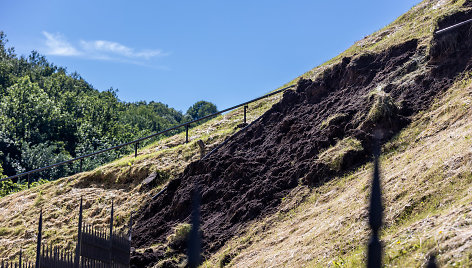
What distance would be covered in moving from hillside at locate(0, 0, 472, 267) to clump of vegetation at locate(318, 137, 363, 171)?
0.03m

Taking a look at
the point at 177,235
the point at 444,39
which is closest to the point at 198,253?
the point at 177,235

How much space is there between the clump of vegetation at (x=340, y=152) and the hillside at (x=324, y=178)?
3 cm

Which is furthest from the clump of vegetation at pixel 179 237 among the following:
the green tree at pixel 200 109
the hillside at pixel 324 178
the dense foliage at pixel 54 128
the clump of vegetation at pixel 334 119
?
the green tree at pixel 200 109

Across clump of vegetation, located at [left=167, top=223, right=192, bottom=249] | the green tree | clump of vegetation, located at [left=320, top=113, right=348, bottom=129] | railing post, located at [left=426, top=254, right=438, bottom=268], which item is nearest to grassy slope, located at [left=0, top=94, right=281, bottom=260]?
clump of vegetation, located at [left=167, top=223, right=192, bottom=249]

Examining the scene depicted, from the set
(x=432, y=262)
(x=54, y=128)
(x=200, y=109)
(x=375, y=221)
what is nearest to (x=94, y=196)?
(x=375, y=221)

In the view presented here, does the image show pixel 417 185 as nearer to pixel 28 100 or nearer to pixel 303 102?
pixel 303 102

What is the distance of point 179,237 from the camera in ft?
47.8

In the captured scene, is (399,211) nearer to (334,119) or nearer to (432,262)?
(432,262)

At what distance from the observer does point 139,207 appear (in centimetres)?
1744

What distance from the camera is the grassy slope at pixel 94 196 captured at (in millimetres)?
17672

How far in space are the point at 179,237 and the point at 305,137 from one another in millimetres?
4140

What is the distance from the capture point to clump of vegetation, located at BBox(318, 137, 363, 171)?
14.0 meters

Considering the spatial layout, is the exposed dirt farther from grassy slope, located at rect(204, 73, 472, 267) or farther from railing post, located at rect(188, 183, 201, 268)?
grassy slope, located at rect(204, 73, 472, 267)

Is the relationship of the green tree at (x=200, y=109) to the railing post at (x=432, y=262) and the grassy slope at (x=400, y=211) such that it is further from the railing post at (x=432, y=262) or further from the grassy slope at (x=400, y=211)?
the railing post at (x=432, y=262)
